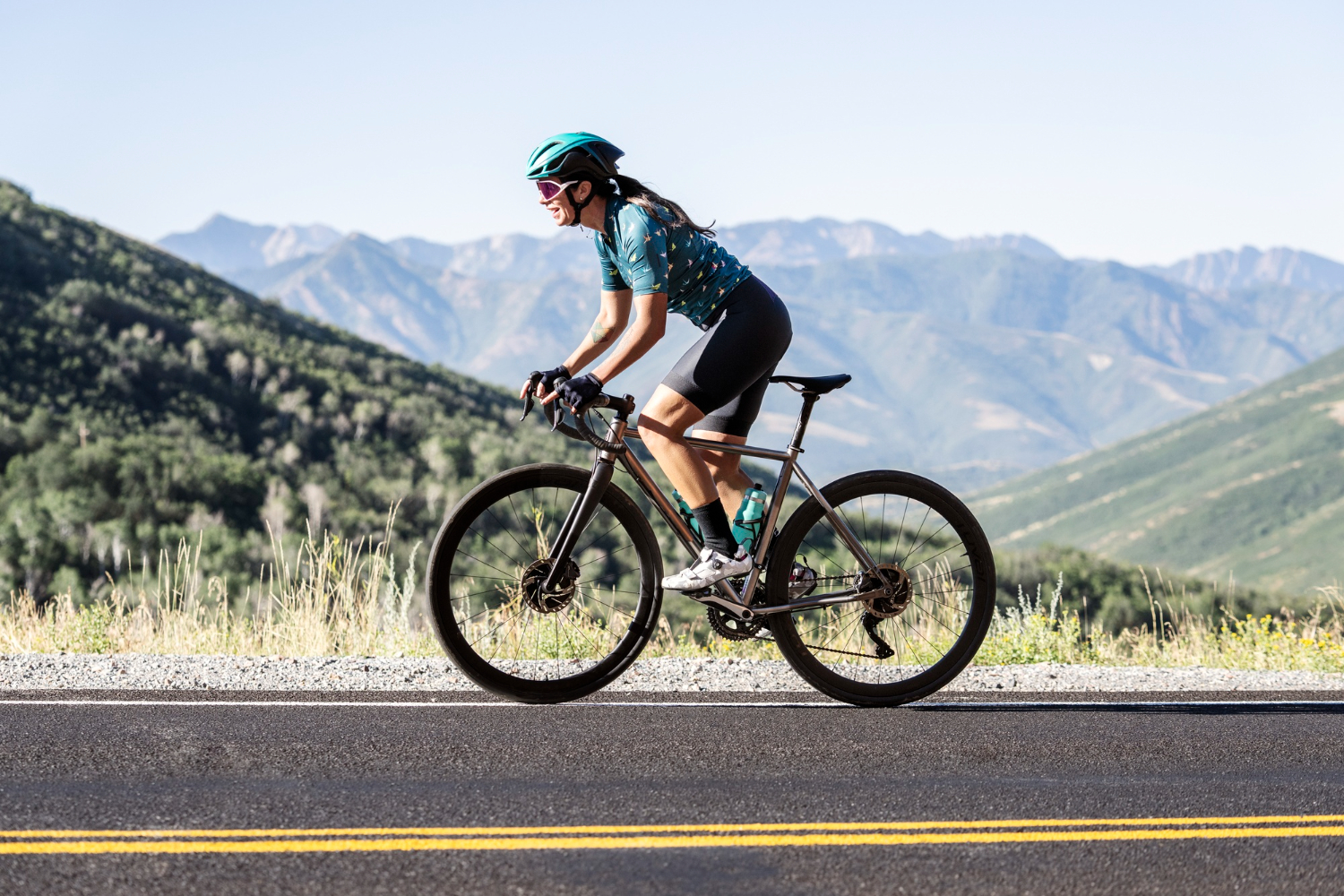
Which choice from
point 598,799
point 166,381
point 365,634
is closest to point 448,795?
point 598,799

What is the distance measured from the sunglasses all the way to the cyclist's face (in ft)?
0.04

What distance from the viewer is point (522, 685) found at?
4965mm

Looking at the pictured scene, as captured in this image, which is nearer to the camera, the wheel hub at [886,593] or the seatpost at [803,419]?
the seatpost at [803,419]

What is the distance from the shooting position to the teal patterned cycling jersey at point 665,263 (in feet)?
15.4

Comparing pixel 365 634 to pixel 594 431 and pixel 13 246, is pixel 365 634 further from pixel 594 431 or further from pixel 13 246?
pixel 13 246

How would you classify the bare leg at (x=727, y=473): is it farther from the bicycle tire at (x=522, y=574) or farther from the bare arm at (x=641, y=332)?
the bare arm at (x=641, y=332)

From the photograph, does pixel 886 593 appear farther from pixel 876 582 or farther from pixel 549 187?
Result: pixel 549 187

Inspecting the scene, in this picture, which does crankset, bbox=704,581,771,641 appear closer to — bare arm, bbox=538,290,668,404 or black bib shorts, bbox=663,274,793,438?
black bib shorts, bbox=663,274,793,438

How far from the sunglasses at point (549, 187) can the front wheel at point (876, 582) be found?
61.1 inches

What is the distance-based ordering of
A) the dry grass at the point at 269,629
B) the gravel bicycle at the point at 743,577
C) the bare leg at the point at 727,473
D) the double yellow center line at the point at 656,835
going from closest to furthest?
the double yellow center line at the point at 656,835 < the gravel bicycle at the point at 743,577 < the bare leg at the point at 727,473 < the dry grass at the point at 269,629

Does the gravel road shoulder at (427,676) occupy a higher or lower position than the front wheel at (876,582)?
lower

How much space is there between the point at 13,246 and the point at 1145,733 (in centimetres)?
5760

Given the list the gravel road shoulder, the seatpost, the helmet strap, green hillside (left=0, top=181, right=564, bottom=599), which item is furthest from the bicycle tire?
green hillside (left=0, top=181, right=564, bottom=599)

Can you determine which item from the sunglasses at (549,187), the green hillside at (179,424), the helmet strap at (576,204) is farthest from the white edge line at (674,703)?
the green hillside at (179,424)
